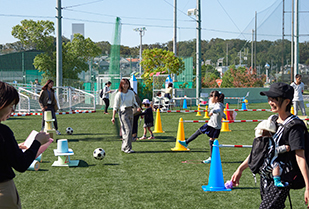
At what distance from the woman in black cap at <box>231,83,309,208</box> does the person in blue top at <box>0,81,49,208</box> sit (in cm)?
201

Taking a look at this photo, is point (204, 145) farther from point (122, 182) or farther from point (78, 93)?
point (78, 93)

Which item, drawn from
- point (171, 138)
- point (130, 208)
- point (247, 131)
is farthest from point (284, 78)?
point (130, 208)

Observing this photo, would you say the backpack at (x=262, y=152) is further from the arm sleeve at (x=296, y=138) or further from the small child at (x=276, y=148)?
the arm sleeve at (x=296, y=138)

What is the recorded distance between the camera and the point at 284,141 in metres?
3.25

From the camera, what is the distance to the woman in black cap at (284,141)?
3170 millimetres

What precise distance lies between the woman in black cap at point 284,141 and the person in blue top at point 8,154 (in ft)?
6.60

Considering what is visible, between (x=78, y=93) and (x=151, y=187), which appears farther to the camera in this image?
(x=78, y=93)

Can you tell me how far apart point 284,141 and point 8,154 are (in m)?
2.19

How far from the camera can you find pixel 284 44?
36.1m

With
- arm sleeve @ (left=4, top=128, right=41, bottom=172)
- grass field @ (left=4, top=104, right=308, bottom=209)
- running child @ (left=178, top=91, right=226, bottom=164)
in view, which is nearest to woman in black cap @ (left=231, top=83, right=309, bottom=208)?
arm sleeve @ (left=4, top=128, right=41, bottom=172)

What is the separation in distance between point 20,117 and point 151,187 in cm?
1473

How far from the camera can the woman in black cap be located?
3.17 metres

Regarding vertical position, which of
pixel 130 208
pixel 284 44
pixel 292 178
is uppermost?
pixel 284 44

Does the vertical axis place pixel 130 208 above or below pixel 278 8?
below
